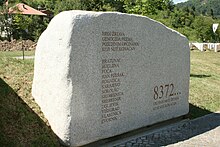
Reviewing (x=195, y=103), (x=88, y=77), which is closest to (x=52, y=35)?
(x=88, y=77)

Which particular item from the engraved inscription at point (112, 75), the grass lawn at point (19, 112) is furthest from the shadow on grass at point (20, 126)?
the engraved inscription at point (112, 75)

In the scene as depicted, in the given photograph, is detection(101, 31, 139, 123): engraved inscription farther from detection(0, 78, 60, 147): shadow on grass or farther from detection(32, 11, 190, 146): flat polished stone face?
detection(0, 78, 60, 147): shadow on grass

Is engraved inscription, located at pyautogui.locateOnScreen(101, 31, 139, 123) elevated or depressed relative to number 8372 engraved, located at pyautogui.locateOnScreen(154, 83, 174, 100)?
elevated

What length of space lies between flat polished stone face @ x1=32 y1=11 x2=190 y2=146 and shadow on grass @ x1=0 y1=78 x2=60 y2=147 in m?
0.20

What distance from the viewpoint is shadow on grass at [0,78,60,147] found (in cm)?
497

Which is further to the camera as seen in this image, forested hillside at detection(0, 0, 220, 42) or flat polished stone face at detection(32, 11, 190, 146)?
forested hillside at detection(0, 0, 220, 42)

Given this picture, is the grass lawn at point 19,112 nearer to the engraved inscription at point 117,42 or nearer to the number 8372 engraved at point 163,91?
the engraved inscription at point 117,42

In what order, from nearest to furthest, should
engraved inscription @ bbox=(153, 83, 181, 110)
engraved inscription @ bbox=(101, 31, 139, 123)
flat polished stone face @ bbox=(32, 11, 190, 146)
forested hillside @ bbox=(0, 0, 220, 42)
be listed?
flat polished stone face @ bbox=(32, 11, 190, 146)
engraved inscription @ bbox=(101, 31, 139, 123)
engraved inscription @ bbox=(153, 83, 181, 110)
forested hillside @ bbox=(0, 0, 220, 42)

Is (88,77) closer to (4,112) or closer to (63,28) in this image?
(63,28)

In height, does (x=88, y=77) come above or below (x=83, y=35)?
below

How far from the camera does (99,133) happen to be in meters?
5.66

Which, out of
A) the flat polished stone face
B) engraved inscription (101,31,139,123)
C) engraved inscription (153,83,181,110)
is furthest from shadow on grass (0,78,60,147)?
engraved inscription (153,83,181,110)

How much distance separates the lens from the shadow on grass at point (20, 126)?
4.97 meters

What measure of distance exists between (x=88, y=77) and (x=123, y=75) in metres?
0.97
